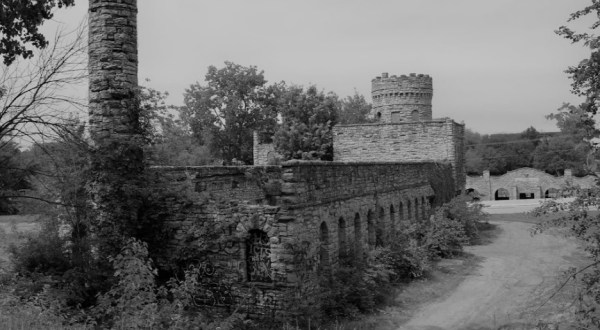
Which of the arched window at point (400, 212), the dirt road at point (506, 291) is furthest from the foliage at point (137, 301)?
the arched window at point (400, 212)

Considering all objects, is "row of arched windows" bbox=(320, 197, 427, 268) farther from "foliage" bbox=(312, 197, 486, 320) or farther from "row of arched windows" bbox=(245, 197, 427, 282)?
"foliage" bbox=(312, 197, 486, 320)

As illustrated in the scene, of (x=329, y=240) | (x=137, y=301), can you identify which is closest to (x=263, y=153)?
(x=329, y=240)

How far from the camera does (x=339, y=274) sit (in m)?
14.4

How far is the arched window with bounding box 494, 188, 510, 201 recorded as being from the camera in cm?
6126

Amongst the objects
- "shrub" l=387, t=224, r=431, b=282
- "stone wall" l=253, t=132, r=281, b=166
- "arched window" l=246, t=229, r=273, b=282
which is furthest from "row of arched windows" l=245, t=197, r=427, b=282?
"stone wall" l=253, t=132, r=281, b=166

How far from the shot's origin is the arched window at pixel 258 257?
43.8 feet

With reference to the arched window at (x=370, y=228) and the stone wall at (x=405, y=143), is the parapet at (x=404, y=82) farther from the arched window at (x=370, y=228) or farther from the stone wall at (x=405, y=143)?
the arched window at (x=370, y=228)

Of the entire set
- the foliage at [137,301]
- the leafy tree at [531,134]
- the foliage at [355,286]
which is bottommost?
the foliage at [355,286]

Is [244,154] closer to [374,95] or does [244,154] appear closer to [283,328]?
[374,95]

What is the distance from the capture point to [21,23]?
860 cm

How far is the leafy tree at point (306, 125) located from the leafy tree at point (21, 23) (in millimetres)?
28724

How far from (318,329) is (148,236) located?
490 centimetres

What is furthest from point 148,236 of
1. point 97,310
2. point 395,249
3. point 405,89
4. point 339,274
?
point 405,89

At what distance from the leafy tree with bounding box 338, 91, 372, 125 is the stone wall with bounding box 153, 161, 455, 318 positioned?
4223cm
